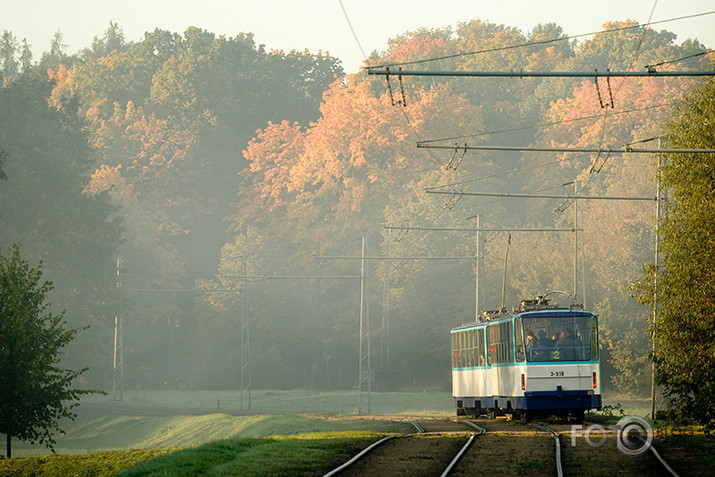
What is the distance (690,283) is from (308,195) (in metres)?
76.3

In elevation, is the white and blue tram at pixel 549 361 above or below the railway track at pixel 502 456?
above

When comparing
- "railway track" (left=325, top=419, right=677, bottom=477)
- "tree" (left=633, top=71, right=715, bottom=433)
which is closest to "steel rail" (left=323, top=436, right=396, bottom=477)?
"railway track" (left=325, top=419, right=677, bottom=477)

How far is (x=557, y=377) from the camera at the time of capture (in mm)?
34844

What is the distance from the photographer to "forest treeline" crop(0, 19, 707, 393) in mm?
73125

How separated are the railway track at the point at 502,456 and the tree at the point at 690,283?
8.28 ft

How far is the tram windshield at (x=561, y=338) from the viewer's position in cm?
3500

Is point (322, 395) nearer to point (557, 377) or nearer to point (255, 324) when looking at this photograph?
point (255, 324)

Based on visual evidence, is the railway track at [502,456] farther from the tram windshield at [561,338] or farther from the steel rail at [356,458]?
the tram windshield at [561,338]

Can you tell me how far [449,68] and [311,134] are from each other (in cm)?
1659

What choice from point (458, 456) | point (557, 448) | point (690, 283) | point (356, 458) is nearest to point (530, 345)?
point (690, 283)

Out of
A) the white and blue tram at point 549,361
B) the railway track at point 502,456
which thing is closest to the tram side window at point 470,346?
the white and blue tram at point 549,361

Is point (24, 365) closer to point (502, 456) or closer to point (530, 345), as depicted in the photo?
point (530, 345)

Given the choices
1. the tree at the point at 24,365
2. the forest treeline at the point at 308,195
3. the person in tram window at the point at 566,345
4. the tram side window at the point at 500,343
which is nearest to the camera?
the person in tram window at the point at 566,345

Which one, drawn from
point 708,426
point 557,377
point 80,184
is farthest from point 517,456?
point 80,184
